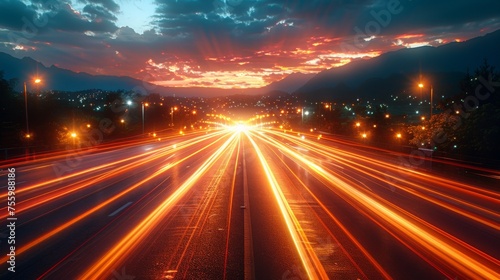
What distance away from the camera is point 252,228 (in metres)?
12.3

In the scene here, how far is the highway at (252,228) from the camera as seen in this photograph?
28.8 feet

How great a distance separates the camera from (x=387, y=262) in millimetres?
9195

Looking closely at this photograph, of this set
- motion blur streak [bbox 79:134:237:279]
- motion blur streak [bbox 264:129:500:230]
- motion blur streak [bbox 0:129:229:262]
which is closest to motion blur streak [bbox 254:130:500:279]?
motion blur streak [bbox 264:129:500:230]

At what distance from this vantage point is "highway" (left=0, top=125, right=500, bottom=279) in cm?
879

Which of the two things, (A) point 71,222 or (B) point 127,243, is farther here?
(A) point 71,222

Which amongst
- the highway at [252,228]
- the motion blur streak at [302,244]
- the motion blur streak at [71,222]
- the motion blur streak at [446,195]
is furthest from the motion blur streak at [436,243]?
the motion blur streak at [71,222]

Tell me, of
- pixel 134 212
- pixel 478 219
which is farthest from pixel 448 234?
pixel 134 212

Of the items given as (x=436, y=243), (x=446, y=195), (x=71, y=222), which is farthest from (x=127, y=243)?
(x=446, y=195)

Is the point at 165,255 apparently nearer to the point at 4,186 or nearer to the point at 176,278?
the point at 176,278

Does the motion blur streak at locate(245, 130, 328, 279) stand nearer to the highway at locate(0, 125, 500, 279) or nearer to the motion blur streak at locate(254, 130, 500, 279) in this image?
the highway at locate(0, 125, 500, 279)

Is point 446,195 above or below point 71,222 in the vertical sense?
below

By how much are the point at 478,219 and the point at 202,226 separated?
27.3 feet

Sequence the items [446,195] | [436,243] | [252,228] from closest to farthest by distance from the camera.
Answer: [436,243], [252,228], [446,195]

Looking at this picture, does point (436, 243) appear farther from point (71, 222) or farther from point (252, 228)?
point (71, 222)
